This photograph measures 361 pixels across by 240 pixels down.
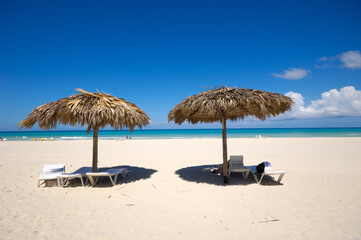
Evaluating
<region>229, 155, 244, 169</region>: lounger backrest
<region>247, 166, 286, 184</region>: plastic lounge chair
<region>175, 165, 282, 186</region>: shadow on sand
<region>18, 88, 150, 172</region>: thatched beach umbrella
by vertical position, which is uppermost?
<region>18, 88, 150, 172</region>: thatched beach umbrella

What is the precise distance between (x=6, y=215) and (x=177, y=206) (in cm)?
315

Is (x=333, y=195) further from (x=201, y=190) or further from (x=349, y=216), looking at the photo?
(x=201, y=190)

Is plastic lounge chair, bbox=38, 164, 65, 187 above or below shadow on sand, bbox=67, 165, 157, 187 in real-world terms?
above

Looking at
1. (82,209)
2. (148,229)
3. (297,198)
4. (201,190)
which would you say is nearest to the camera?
(148,229)

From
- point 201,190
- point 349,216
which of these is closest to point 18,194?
point 201,190

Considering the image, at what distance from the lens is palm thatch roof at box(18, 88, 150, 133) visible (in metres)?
5.01

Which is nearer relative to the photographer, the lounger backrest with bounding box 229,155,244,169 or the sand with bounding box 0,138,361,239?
the sand with bounding box 0,138,361,239

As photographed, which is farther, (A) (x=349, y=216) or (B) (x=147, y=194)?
(B) (x=147, y=194)

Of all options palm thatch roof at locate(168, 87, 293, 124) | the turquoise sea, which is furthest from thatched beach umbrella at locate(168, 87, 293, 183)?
the turquoise sea

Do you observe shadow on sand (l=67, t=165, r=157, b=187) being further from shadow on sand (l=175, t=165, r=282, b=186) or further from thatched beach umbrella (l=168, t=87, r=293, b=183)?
thatched beach umbrella (l=168, t=87, r=293, b=183)

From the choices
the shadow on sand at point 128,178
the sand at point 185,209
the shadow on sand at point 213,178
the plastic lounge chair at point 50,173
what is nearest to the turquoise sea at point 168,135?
the shadow on sand at point 213,178

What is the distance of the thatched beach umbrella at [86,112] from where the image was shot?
5.01m

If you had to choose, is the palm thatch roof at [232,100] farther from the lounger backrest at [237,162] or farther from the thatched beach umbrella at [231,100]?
the lounger backrest at [237,162]

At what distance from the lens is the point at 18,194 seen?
4672 millimetres
